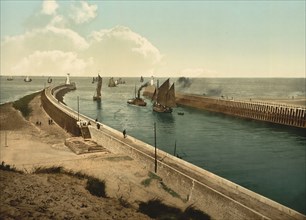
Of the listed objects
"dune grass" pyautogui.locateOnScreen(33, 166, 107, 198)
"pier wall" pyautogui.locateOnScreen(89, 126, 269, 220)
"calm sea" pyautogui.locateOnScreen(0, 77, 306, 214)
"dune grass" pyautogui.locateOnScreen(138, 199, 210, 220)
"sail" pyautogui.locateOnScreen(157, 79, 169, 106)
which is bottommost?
"calm sea" pyautogui.locateOnScreen(0, 77, 306, 214)

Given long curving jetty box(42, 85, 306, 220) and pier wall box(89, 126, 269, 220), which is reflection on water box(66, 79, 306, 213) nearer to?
long curving jetty box(42, 85, 306, 220)

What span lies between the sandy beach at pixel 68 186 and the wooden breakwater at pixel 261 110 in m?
44.1

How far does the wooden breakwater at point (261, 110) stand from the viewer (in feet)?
217

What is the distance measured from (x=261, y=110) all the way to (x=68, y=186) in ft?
193

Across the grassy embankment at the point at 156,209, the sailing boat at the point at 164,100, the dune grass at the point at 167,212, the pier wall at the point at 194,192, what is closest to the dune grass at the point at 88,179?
the grassy embankment at the point at 156,209

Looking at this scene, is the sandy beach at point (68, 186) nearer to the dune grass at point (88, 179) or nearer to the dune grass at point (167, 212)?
the dune grass at point (88, 179)

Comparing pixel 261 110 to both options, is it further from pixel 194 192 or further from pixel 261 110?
pixel 194 192

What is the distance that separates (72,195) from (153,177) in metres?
7.47

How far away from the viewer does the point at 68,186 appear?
2586 centimetres

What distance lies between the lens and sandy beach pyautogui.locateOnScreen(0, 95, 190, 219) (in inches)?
834

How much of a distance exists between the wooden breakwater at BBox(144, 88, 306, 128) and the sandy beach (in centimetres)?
4409

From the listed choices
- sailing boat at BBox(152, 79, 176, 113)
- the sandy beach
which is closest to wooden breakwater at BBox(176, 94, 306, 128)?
sailing boat at BBox(152, 79, 176, 113)

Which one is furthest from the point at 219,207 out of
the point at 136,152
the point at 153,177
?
the point at 136,152

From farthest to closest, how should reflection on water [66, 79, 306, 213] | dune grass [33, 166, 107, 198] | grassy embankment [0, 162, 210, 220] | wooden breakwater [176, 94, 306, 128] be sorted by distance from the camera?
wooden breakwater [176, 94, 306, 128], reflection on water [66, 79, 306, 213], dune grass [33, 166, 107, 198], grassy embankment [0, 162, 210, 220]
